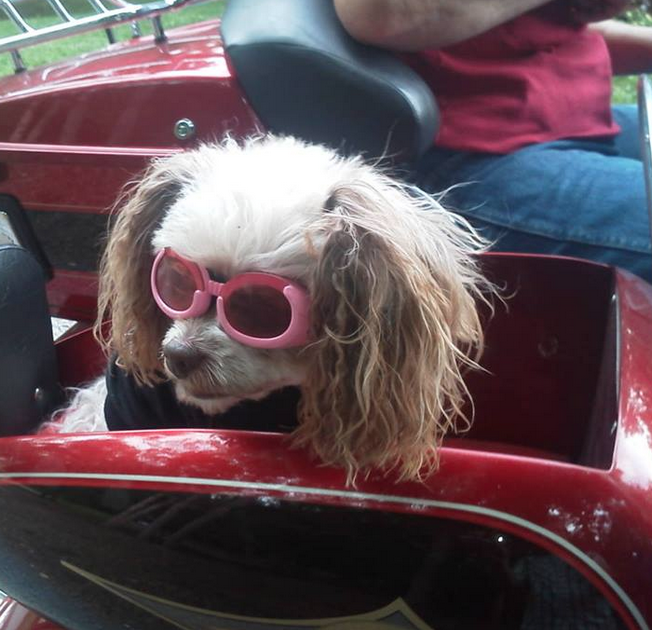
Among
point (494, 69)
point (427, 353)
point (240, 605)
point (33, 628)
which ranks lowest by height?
point (33, 628)

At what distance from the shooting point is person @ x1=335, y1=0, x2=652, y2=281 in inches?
55.1

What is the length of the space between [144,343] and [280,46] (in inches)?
21.8

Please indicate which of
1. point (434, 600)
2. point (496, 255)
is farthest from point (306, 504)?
point (496, 255)

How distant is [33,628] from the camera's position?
4.22ft

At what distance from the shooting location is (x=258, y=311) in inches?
37.4

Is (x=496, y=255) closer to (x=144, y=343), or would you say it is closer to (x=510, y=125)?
(x=510, y=125)

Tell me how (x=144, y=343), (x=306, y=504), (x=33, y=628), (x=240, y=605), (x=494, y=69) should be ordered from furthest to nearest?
1. (x=494, y=69)
2. (x=33, y=628)
3. (x=144, y=343)
4. (x=240, y=605)
5. (x=306, y=504)

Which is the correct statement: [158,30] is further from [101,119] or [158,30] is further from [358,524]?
[358,524]

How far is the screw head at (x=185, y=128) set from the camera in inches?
61.8

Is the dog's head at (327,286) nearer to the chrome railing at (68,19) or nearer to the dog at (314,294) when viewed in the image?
the dog at (314,294)

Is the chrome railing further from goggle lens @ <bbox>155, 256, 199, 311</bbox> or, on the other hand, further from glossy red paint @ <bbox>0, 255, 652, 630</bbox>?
glossy red paint @ <bbox>0, 255, 652, 630</bbox>

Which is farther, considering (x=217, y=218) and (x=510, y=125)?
(x=510, y=125)

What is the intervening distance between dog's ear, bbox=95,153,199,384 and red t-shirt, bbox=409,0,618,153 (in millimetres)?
609

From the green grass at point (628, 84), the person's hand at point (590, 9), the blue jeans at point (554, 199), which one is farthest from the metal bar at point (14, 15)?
the green grass at point (628, 84)
